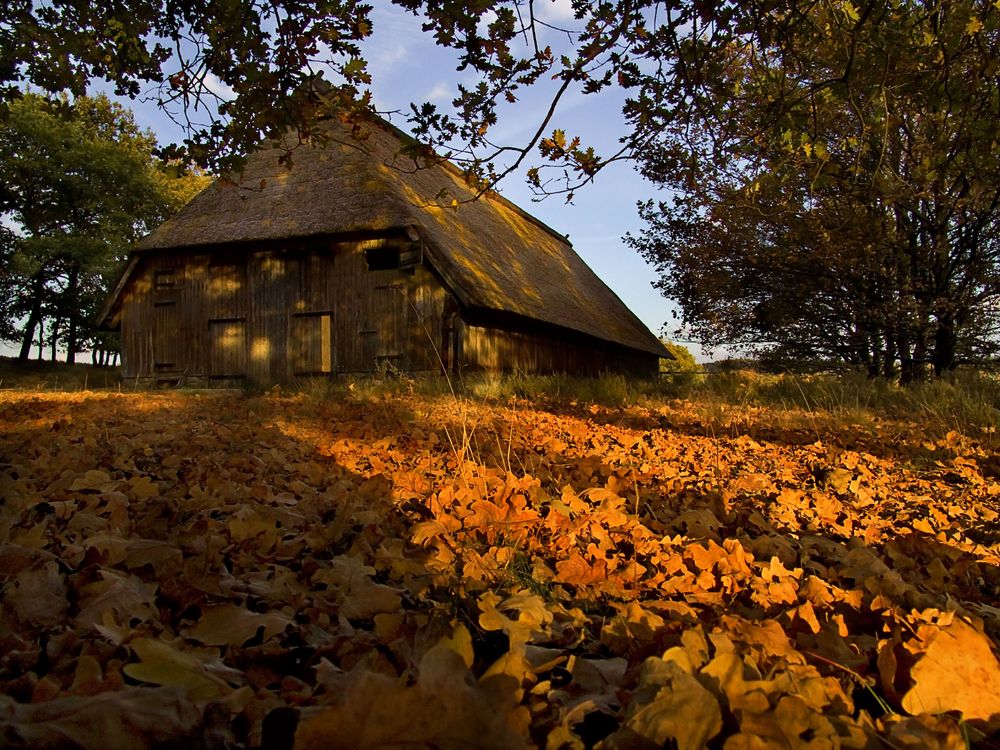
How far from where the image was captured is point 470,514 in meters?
2.69

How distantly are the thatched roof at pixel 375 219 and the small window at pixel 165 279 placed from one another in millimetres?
718

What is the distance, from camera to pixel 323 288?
14.5 metres

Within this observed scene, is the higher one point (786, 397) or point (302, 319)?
point (302, 319)

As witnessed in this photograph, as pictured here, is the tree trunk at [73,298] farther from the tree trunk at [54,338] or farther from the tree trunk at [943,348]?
the tree trunk at [943,348]

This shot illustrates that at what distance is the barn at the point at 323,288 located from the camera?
13.7 m

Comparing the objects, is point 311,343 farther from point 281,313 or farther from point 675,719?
point 675,719

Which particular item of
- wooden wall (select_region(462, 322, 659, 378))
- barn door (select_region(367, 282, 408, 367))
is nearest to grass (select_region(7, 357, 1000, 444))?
barn door (select_region(367, 282, 408, 367))

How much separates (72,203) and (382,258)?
917 inches

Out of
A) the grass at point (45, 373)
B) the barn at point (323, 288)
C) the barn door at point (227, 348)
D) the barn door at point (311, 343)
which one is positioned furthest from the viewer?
the grass at point (45, 373)

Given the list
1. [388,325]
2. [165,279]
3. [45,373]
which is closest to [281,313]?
[388,325]

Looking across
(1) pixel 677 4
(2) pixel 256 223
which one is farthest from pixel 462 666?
(2) pixel 256 223

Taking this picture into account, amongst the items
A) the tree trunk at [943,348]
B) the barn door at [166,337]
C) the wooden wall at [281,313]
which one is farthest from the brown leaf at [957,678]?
the barn door at [166,337]

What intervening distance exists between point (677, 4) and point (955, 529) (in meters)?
3.00

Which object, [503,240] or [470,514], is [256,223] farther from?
[470,514]
